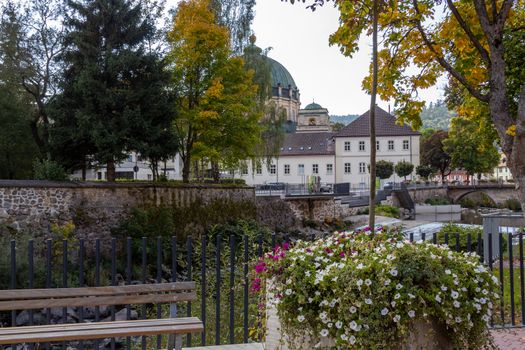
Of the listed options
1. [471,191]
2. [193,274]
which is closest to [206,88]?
[193,274]

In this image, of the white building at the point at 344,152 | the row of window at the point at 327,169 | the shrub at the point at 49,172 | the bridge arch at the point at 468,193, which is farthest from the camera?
the row of window at the point at 327,169

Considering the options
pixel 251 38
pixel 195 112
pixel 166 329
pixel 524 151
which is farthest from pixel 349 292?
pixel 251 38

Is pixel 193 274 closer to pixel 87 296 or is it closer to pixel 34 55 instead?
pixel 87 296

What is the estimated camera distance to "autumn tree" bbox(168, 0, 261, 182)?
89.6 feet

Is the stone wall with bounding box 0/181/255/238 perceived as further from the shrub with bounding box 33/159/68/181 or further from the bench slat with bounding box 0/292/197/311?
the bench slat with bounding box 0/292/197/311

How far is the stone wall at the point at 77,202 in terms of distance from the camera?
762 inches

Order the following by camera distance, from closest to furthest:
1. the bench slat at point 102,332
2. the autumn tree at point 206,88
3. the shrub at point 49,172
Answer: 1. the bench slat at point 102,332
2. the shrub at point 49,172
3. the autumn tree at point 206,88

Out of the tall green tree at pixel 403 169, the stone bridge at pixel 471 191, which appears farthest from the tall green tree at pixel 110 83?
the stone bridge at pixel 471 191

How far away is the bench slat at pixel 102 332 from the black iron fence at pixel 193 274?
80 cm

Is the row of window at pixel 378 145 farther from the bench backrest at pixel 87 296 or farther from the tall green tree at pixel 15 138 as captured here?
the bench backrest at pixel 87 296

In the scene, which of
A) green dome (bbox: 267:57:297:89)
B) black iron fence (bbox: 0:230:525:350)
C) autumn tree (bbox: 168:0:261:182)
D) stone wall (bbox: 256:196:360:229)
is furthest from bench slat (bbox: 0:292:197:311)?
green dome (bbox: 267:57:297:89)

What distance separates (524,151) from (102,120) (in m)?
18.9

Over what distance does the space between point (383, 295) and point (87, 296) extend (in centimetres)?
227

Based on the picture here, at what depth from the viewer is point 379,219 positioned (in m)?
34.0
